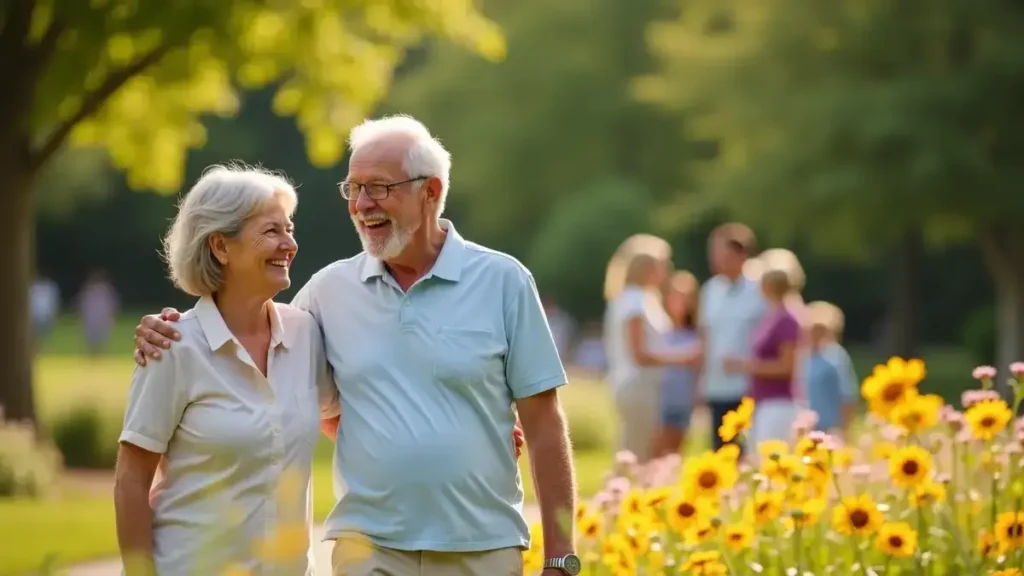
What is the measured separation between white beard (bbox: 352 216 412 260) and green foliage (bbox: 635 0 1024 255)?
66.2 feet

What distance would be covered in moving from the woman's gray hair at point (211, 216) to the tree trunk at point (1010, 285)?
22253 millimetres

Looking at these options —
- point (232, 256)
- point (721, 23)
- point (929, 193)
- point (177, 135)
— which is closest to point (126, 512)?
point (232, 256)

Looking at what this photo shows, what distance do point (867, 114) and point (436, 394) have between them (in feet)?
68.0

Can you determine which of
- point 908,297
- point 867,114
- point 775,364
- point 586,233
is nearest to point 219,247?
point 775,364

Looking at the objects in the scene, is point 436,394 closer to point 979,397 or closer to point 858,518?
point 858,518

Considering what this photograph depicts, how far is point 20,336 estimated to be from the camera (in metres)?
14.2

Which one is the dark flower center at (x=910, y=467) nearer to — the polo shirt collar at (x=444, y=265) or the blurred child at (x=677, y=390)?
the polo shirt collar at (x=444, y=265)

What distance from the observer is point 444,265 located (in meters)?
4.37

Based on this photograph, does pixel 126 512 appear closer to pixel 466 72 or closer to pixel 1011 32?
pixel 1011 32

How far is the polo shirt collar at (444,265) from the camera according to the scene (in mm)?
4359

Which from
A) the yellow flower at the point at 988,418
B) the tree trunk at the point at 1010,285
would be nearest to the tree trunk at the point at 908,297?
the tree trunk at the point at 1010,285

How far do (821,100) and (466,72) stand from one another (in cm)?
2034

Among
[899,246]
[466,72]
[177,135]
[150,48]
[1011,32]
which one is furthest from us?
[466,72]

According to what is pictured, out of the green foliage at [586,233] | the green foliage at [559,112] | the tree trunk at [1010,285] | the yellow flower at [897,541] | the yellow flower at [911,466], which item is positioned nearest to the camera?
the yellow flower at [897,541]
